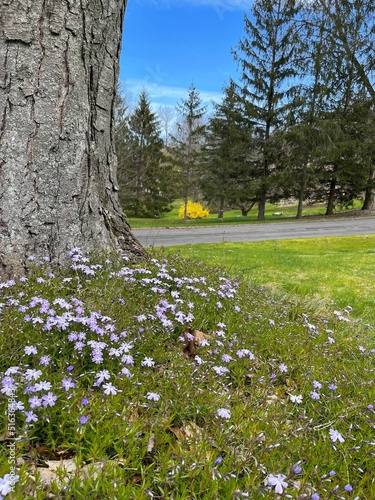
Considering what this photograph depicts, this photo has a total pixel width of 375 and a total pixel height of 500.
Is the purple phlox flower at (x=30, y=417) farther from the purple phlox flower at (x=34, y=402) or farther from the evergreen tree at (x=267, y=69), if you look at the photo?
the evergreen tree at (x=267, y=69)

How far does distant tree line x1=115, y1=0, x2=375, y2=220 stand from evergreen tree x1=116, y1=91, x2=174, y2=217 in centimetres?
511

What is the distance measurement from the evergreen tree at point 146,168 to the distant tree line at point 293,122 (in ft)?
16.8

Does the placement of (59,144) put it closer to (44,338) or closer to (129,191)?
(44,338)

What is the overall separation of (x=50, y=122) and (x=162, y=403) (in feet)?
8.04

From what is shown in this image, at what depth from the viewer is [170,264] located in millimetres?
4055

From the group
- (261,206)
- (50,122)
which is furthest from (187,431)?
(261,206)

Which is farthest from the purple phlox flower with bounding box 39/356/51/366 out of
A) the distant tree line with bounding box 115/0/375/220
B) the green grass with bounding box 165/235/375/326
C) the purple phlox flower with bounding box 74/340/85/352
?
the distant tree line with bounding box 115/0/375/220

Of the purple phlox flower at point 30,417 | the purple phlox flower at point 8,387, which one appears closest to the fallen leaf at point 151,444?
the purple phlox flower at point 30,417

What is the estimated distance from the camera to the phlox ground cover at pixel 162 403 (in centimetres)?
131

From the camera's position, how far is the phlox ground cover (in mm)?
1309

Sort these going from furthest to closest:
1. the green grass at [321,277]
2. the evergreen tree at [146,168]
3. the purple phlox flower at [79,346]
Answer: the evergreen tree at [146,168] < the green grass at [321,277] < the purple phlox flower at [79,346]

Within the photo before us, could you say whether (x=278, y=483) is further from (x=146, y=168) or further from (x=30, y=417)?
(x=146, y=168)

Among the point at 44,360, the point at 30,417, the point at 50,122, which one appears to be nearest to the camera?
the point at 30,417

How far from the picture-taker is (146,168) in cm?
3334
